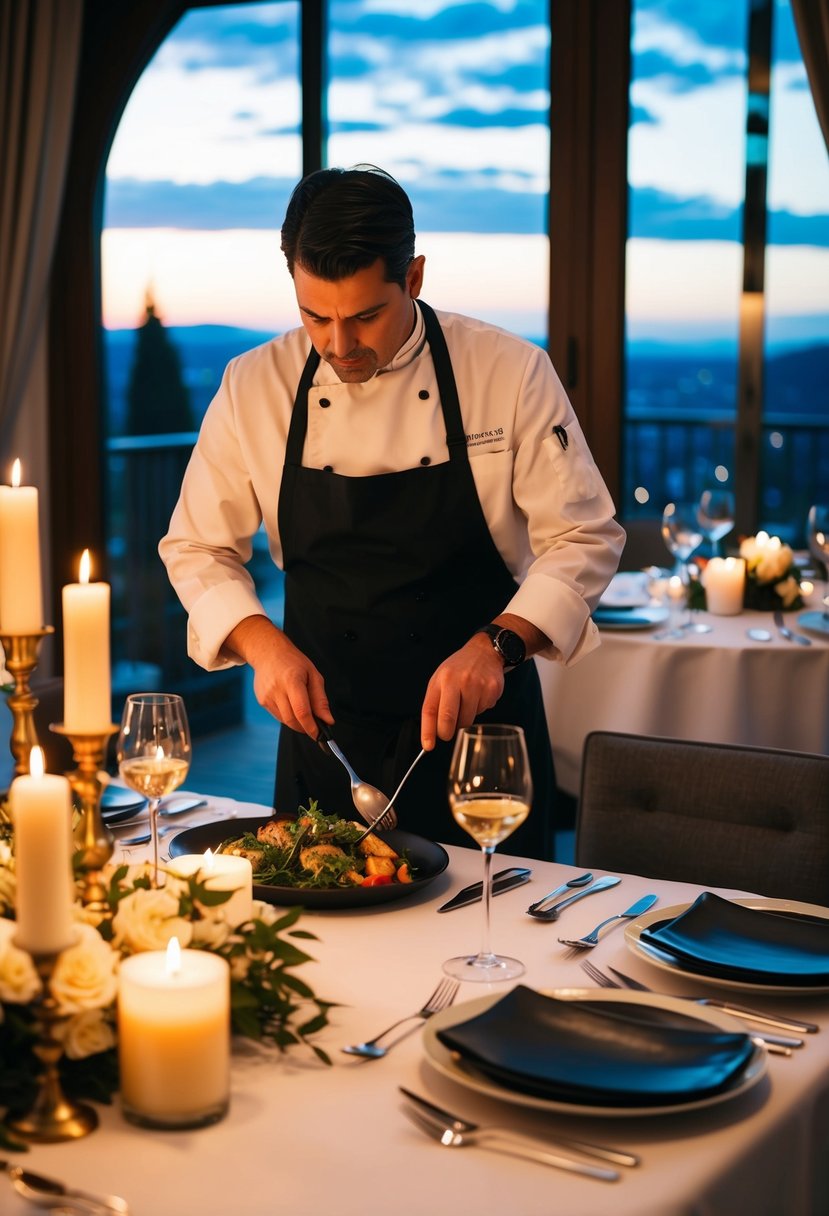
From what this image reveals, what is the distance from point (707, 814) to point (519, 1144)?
1075 millimetres

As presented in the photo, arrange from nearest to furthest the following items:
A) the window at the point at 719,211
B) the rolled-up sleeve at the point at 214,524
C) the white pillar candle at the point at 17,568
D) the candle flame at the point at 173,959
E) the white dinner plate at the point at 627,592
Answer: the candle flame at the point at 173,959 < the white pillar candle at the point at 17,568 < the rolled-up sleeve at the point at 214,524 < the white dinner plate at the point at 627,592 < the window at the point at 719,211

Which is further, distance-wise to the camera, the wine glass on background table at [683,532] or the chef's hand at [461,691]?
the wine glass on background table at [683,532]

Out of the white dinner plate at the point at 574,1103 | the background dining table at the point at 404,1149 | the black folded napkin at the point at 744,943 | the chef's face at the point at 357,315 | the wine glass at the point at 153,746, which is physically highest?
the chef's face at the point at 357,315

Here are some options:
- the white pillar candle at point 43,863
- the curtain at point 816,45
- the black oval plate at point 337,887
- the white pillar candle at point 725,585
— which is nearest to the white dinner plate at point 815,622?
the white pillar candle at point 725,585

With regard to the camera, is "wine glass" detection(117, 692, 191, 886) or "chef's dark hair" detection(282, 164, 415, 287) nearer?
"wine glass" detection(117, 692, 191, 886)

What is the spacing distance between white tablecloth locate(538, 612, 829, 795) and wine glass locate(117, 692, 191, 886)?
2.03m

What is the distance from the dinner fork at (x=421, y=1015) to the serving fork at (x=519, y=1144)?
112 millimetres

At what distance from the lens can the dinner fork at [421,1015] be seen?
1.25m

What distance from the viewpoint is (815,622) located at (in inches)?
137

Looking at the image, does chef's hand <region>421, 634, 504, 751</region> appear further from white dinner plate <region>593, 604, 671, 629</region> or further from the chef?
white dinner plate <region>593, 604, 671, 629</region>

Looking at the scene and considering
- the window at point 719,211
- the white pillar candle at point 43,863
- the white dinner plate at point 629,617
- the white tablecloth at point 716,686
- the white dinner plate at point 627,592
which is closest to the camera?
the white pillar candle at point 43,863

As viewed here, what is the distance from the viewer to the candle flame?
3.59 ft

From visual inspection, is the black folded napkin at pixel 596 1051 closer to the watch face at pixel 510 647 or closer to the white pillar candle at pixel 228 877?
the white pillar candle at pixel 228 877

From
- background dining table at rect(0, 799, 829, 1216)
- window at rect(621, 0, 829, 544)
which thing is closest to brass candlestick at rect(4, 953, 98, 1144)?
background dining table at rect(0, 799, 829, 1216)
